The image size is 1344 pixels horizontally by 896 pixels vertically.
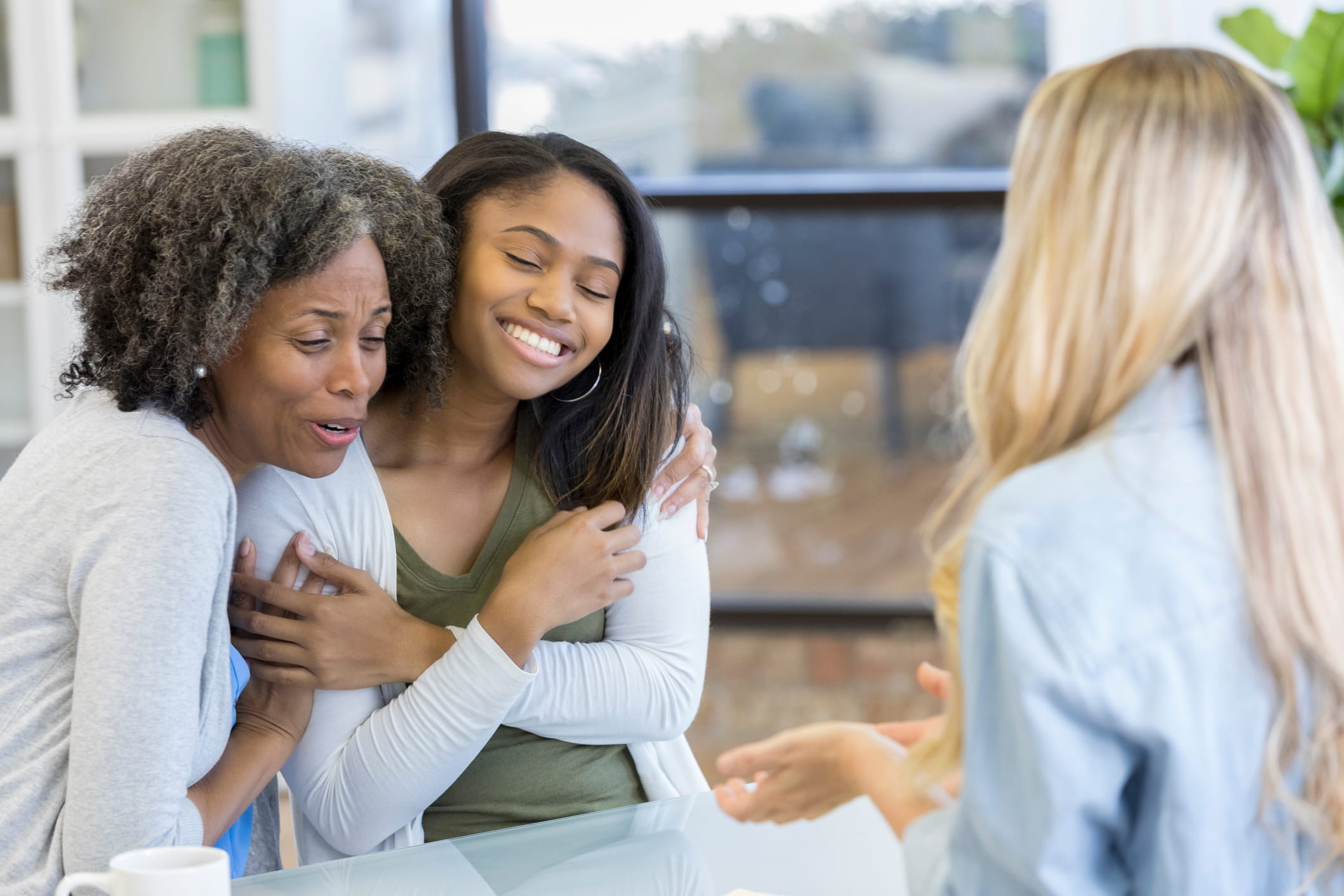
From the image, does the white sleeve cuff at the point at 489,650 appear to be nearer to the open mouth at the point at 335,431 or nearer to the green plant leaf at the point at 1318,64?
the open mouth at the point at 335,431

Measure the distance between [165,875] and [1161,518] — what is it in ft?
2.11

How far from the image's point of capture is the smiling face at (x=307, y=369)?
1108mm

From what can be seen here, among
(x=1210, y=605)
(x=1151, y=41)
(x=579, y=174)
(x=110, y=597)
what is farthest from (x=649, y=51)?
(x=1210, y=605)

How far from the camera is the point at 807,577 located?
3.28 meters

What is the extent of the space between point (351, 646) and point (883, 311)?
2.22 metres

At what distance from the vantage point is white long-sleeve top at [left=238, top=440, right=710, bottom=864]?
4.04 feet

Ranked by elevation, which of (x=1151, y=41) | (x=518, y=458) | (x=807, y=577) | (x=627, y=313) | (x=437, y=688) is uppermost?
(x=1151, y=41)

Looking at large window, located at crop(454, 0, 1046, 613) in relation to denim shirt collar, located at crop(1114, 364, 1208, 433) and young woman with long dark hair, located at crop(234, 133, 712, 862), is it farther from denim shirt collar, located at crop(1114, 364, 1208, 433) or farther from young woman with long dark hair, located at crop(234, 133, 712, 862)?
denim shirt collar, located at crop(1114, 364, 1208, 433)

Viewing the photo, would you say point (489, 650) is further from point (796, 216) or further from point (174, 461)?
point (796, 216)

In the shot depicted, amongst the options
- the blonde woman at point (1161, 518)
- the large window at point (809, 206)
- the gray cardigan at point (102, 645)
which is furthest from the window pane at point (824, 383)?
the blonde woman at point (1161, 518)

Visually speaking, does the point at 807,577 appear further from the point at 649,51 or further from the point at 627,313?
the point at 627,313

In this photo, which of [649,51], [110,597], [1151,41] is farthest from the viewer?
[649,51]

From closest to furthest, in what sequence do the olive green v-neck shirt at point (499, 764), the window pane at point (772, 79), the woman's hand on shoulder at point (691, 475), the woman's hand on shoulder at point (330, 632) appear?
the woman's hand on shoulder at point (330, 632) → the olive green v-neck shirt at point (499, 764) → the woman's hand on shoulder at point (691, 475) → the window pane at point (772, 79)

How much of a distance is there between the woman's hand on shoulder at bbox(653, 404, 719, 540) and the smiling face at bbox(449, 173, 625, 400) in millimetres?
176
